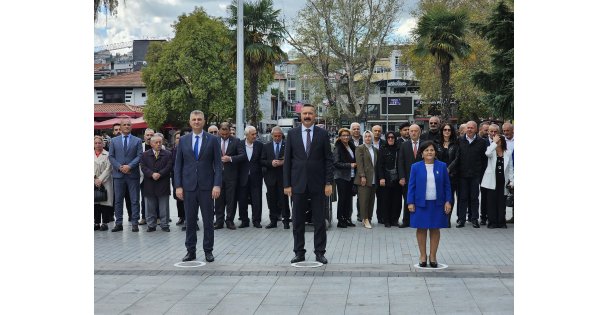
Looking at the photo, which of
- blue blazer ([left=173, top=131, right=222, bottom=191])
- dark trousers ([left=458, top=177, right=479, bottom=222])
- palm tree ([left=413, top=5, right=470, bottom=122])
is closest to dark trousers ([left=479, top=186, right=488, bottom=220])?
dark trousers ([left=458, top=177, right=479, bottom=222])

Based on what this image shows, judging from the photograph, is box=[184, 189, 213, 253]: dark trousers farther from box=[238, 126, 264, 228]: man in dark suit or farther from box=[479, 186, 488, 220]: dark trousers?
box=[479, 186, 488, 220]: dark trousers

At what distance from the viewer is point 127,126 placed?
14.4 m

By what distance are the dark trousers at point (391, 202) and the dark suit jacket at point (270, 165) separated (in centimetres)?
197

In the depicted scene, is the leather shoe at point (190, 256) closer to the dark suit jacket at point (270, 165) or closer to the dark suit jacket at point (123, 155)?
the dark suit jacket at point (123, 155)

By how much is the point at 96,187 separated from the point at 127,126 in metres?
1.25

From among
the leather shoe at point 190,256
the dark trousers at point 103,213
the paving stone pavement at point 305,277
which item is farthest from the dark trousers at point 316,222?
the dark trousers at point 103,213

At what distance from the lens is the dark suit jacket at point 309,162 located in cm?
1072

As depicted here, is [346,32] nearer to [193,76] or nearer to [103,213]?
[193,76]

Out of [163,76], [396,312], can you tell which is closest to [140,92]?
[163,76]

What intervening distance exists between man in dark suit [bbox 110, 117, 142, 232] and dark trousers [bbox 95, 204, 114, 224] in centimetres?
40

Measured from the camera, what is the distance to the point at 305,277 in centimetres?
950

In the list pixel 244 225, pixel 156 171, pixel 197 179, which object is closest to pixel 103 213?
pixel 156 171

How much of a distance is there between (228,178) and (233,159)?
0.49m
